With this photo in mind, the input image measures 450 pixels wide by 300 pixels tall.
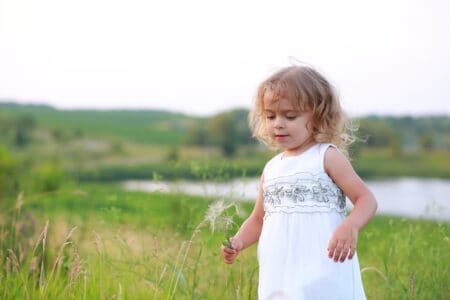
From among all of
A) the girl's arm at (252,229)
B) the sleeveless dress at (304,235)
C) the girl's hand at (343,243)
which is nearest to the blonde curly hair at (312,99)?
the sleeveless dress at (304,235)

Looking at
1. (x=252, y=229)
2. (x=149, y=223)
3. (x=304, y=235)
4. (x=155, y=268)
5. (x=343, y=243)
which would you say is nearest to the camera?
(x=343, y=243)

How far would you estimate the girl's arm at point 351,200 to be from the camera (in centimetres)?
291

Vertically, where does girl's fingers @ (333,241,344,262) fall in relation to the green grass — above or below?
above

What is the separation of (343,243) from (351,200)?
0.88 feet

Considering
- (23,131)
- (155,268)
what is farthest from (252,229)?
(23,131)

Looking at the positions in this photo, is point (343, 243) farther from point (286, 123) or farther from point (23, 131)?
point (23, 131)

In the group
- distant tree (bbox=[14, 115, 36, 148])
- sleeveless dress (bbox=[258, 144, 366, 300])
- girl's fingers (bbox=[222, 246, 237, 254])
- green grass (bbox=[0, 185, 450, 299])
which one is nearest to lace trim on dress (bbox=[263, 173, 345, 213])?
sleeveless dress (bbox=[258, 144, 366, 300])

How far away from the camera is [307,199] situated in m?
3.11

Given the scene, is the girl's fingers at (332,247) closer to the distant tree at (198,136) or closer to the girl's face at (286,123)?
the girl's face at (286,123)

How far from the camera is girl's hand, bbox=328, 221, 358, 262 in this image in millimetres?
2904

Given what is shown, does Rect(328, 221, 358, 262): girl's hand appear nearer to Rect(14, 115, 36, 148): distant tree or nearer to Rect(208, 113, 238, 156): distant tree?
Rect(14, 115, 36, 148): distant tree

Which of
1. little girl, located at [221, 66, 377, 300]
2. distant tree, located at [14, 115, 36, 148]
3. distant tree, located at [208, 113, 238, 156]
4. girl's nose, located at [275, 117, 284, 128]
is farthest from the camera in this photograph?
distant tree, located at [208, 113, 238, 156]

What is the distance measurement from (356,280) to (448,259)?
207cm

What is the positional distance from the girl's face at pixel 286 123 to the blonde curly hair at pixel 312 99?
1.0 inches
